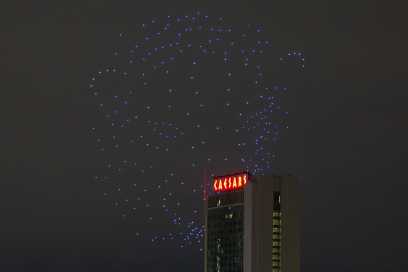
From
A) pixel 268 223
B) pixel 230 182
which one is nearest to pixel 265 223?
pixel 268 223

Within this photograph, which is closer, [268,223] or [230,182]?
[268,223]

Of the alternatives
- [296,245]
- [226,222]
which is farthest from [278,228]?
[226,222]

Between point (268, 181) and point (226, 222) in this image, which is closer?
point (268, 181)

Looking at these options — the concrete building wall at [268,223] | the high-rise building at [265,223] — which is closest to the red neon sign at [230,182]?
the high-rise building at [265,223]

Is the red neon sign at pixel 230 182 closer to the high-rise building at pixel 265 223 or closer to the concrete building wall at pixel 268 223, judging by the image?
the high-rise building at pixel 265 223

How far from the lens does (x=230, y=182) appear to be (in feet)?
443

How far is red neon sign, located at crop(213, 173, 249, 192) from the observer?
432 ft

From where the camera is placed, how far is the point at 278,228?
12638cm

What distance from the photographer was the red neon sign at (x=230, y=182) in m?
132

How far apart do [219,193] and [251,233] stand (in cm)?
1022

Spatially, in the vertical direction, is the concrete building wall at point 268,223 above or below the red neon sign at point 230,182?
below

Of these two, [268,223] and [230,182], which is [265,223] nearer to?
[268,223]

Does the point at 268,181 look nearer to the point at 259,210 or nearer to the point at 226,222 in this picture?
the point at 259,210

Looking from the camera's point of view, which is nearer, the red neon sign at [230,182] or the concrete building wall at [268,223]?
the concrete building wall at [268,223]
